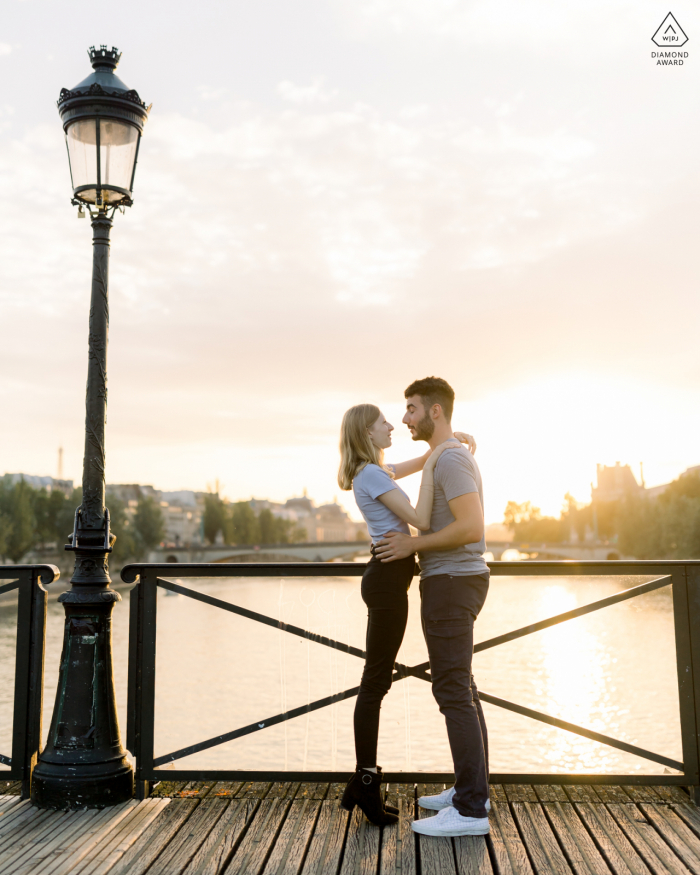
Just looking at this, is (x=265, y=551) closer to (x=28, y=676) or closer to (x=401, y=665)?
(x=28, y=676)

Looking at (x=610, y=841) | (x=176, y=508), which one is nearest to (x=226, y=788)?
(x=610, y=841)

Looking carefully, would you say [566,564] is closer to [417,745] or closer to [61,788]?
[61,788]

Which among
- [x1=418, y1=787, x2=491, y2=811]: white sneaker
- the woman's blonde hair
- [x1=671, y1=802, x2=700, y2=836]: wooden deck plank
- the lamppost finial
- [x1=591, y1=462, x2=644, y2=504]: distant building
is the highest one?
[x1=591, y1=462, x2=644, y2=504]: distant building

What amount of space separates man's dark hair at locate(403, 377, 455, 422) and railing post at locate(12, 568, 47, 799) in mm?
2049

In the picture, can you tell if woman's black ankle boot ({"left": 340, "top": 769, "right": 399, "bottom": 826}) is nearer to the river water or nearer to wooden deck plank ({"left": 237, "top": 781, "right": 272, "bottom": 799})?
the river water

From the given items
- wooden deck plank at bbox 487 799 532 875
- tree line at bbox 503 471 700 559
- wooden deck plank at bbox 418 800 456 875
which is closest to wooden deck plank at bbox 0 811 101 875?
wooden deck plank at bbox 418 800 456 875

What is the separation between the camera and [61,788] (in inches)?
135

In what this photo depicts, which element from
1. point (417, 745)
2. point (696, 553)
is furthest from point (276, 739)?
point (696, 553)

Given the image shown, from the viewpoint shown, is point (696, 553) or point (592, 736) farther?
point (696, 553)

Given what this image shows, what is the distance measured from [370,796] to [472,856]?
47 cm

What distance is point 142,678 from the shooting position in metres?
3.71

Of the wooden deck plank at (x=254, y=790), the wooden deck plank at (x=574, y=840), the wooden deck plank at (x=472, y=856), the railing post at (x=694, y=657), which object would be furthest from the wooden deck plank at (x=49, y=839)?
the railing post at (x=694, y=657)

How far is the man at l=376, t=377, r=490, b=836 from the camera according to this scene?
3.09 m

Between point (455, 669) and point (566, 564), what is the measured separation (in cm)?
79
